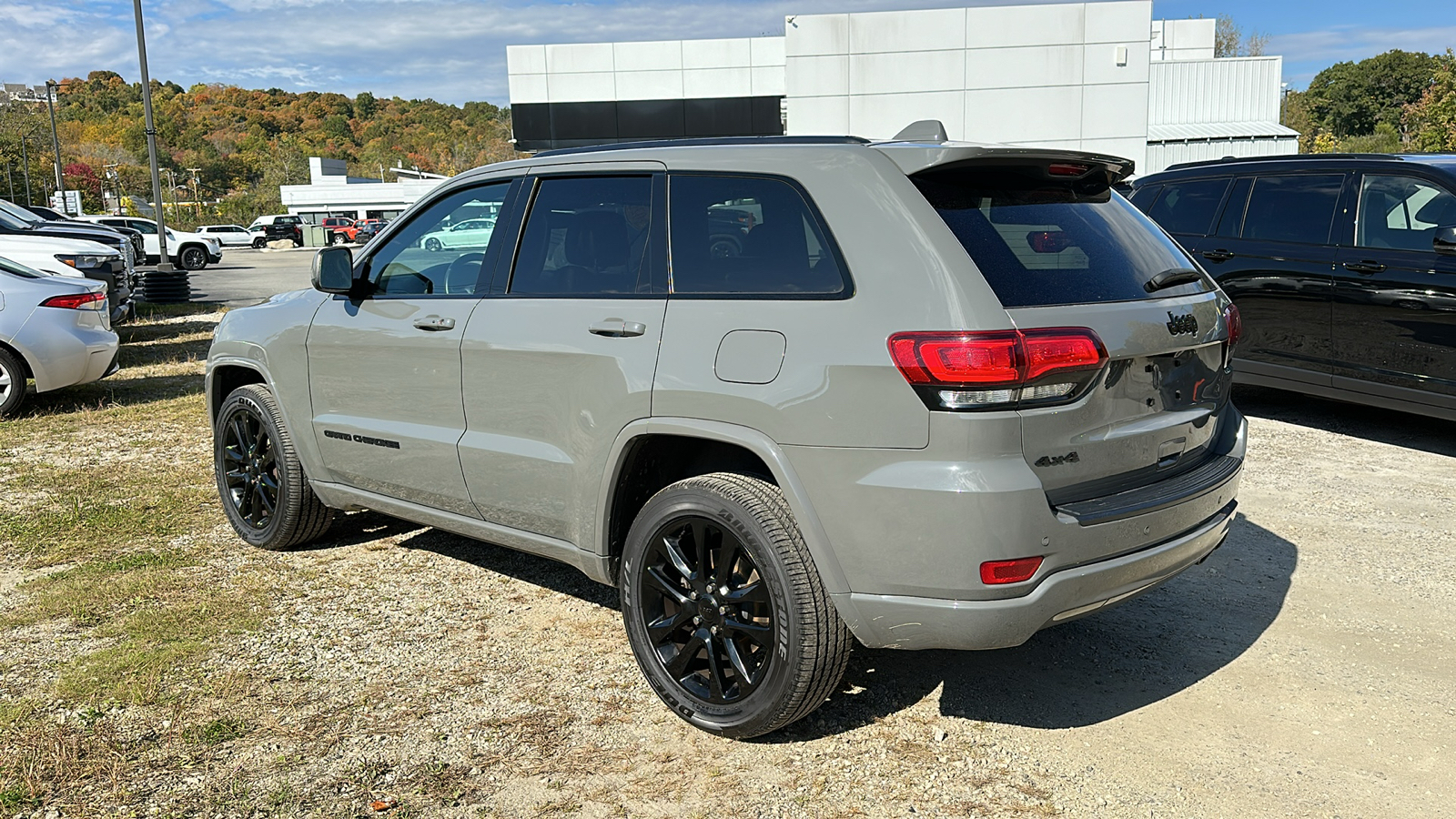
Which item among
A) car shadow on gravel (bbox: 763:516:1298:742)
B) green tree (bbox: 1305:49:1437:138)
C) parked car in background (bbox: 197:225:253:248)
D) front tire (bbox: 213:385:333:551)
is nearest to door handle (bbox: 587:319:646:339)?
car shadow on gravel (bbox: 763:516:1298:742)

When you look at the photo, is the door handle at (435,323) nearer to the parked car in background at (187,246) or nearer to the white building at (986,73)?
the white building at (986,73)

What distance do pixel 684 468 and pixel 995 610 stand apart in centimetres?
A: 121

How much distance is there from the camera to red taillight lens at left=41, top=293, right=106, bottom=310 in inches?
363

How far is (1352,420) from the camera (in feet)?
27.1

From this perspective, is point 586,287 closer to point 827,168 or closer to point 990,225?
point 827,168

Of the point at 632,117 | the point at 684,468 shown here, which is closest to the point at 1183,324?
the point at 684,468

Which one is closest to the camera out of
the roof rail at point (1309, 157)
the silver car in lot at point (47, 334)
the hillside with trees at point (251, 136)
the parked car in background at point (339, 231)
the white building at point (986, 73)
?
the roof rail at point (1309, 157)

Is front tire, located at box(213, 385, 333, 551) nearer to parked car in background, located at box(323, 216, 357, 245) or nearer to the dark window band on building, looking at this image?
the dark window band on building

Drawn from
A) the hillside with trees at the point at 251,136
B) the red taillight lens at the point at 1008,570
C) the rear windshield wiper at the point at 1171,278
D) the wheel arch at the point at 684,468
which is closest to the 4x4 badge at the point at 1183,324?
the rear windshield wiper at the point at 1171,278

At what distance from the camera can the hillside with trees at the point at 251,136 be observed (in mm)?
102625

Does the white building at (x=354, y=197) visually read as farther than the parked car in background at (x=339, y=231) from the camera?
Yes

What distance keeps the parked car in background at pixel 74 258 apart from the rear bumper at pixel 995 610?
12446mm

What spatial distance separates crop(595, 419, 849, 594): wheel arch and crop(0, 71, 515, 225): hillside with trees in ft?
321

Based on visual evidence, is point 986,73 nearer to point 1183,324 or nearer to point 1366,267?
point 1366,267
